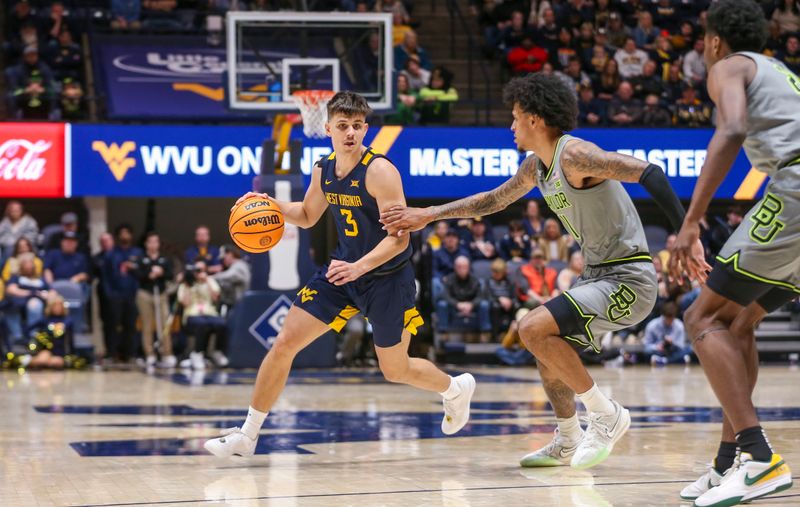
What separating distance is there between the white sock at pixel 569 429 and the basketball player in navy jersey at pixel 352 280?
0.82 meters

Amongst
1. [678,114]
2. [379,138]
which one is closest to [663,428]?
[379,138]

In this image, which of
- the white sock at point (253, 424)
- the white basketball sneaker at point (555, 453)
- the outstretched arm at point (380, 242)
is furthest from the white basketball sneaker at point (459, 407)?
the white sock at point (253, 424)

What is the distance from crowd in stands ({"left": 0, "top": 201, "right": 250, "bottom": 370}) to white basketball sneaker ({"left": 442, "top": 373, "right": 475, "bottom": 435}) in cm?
786

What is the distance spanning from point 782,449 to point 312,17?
8.87m

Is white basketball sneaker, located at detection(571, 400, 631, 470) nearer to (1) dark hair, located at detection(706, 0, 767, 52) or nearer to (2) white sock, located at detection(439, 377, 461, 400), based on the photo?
(2) white sock, located at detection(439, 377, 461, 400)

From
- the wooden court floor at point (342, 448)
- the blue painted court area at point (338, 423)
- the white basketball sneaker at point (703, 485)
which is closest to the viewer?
the white basketball sneaker at point (703, 485)

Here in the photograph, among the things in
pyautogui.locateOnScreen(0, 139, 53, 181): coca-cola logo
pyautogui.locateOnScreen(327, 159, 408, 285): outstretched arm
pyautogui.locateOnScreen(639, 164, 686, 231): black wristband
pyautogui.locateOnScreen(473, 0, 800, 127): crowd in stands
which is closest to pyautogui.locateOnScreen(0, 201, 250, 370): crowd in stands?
pyautogui.locateOnScreen(0, 139, 53, 181): coca-cola logo

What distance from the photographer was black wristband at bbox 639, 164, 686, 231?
4.85 metres

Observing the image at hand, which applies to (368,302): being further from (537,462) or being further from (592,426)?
(592,426)

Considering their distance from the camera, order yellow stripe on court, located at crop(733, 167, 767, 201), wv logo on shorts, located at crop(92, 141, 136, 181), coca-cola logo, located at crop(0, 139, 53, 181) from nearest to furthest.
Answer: coca-cola logo, located at crop(0, 139, 53, 181) → wv logo on shorts, located at crop(92, 141, 136, 181) → yellow stripe on court, located at crop(733, 167, 767, 201)

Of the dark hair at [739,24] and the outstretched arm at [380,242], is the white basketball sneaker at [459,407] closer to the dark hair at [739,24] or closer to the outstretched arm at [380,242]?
the outstretched arm at [380,242]

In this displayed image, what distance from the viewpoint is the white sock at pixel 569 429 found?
233 inches

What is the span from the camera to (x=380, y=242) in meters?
6.09

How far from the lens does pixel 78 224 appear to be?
17.4 meters
